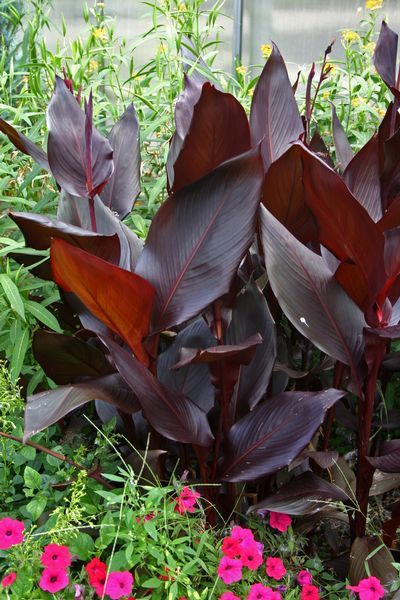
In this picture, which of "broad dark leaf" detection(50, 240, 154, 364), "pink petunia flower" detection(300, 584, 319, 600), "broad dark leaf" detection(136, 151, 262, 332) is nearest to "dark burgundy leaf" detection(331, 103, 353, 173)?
"broad dark leaf" detection(136, 151, 262, 332)

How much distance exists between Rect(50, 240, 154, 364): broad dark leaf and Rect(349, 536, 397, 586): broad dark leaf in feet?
1.76

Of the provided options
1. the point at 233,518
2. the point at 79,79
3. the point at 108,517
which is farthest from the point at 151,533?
the point at 79,79

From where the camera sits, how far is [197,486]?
1408mm

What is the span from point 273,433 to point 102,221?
501 millimetres

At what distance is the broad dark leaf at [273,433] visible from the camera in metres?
1.27

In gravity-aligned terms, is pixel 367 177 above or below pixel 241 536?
above

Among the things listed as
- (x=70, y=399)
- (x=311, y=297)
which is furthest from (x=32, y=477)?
(x=311, y=297)

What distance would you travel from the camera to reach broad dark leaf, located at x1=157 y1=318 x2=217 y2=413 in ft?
4.83

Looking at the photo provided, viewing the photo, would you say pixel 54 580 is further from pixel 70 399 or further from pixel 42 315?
pixel 42 315

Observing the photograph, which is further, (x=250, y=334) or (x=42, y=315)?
(x=42, y=315)

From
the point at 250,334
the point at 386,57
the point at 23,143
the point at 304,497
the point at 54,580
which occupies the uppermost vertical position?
the point at 386,57

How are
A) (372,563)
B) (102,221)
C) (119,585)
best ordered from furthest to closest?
(102,221)
(372,563)
(119,585)

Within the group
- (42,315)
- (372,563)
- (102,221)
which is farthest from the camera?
(42,315)

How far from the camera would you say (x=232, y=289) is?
1.38 meters
